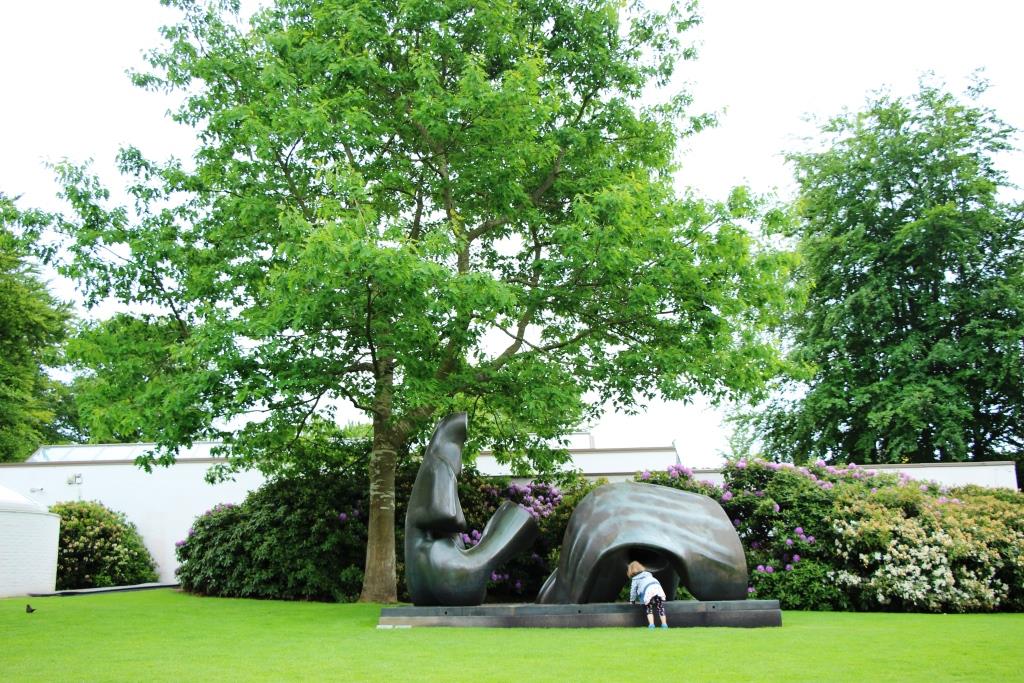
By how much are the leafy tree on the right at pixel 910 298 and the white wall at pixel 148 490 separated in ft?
55.5

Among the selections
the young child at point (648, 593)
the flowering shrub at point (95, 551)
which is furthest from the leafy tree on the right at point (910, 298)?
the flowering shrub at point (95, 551)

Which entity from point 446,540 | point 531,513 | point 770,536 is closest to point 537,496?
point 531,513

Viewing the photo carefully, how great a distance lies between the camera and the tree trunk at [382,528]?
15.2 meters

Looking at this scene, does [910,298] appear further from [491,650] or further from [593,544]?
[491,650]

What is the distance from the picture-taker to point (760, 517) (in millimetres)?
15562

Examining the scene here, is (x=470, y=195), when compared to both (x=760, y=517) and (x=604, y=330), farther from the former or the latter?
(x=760, y=517)

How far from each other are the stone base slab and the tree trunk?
448 cm

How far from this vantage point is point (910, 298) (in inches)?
1108

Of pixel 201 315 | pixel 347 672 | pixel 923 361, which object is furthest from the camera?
pixel 923 361

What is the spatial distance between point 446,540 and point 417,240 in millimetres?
5254

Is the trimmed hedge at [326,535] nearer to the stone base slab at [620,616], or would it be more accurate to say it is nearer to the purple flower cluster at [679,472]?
the purple flower cluster at [679,472]

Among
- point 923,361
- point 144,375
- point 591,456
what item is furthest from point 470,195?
point 923,361

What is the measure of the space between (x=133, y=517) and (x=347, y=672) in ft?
59.2

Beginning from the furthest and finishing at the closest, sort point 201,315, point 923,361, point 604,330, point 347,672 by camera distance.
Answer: point 923,361
point 604,330
point 201,315
point 347,672
